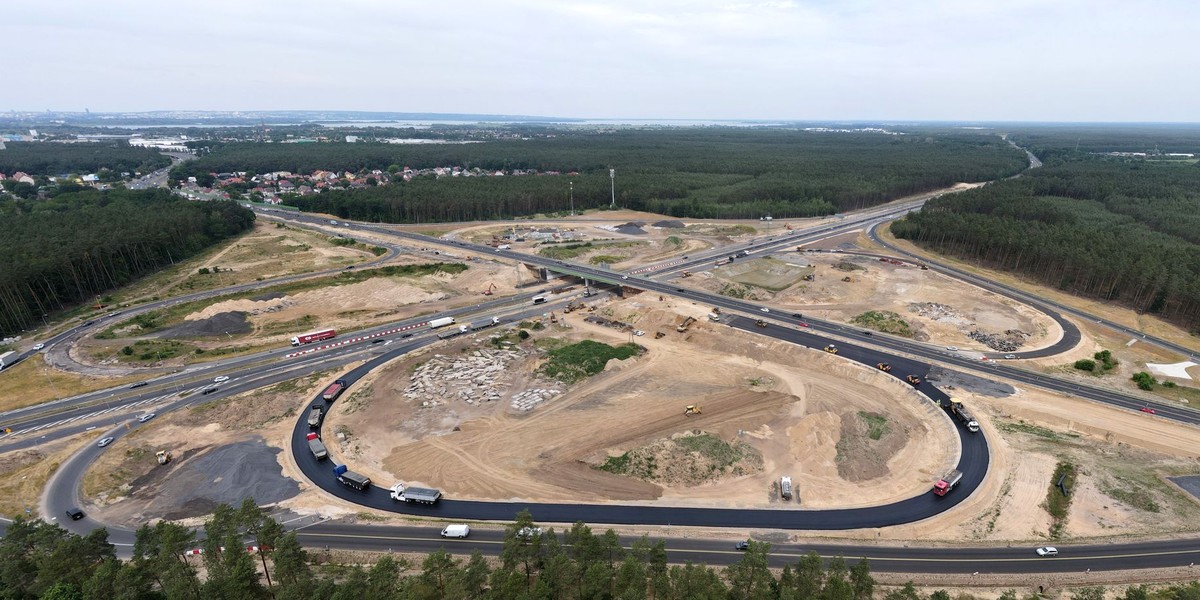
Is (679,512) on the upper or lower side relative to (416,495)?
lower

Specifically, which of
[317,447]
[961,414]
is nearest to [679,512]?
[961,414]

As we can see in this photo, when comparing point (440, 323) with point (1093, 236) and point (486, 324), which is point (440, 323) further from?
point (1093, 236)

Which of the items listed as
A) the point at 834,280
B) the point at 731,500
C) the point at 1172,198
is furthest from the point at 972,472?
the point at 1172,198

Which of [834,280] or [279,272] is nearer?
[834,280]

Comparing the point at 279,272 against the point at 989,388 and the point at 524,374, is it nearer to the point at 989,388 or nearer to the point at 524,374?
the point at 524,374

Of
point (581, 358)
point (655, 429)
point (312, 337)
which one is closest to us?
point (655, 429)

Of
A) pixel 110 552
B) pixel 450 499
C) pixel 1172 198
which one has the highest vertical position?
pixel 1172 198
